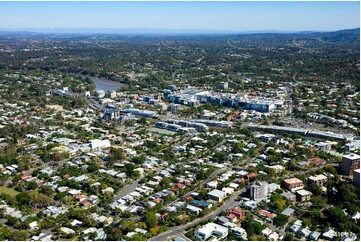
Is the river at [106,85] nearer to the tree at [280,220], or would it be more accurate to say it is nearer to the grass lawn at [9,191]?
the grass lawn at [9,191]

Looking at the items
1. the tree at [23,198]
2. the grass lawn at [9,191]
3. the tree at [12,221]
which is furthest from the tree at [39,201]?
the grass lawn at [9,191]

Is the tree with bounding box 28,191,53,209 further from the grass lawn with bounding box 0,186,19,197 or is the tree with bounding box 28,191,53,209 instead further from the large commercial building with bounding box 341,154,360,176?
the large commercial building with bounding box 341,154,360,176

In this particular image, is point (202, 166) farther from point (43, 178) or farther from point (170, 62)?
point (170, 62)

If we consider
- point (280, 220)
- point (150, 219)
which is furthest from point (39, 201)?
point (280, 220)

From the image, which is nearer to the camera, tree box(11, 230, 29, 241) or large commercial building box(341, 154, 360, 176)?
tree box(11, 230, 29, 241)

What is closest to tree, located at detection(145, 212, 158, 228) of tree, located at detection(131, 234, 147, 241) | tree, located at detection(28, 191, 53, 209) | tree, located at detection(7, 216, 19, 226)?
tree, located at detection(131, 234, 147, 241)

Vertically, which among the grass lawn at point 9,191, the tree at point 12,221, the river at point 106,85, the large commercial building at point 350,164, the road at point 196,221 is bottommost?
the grass lawn at point 9,191

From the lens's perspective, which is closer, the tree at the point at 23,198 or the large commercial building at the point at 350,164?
the tree at the point at 23,198
